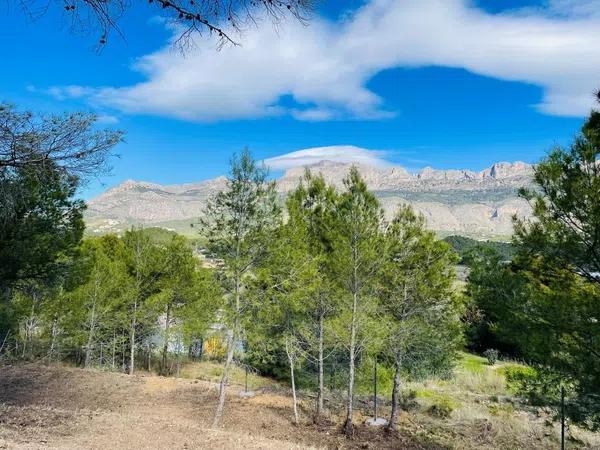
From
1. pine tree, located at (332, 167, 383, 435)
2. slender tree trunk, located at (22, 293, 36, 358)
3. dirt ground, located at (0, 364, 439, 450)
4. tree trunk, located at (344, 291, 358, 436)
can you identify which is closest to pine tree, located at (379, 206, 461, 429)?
pine tree, located at (332, 167, 383, 435)

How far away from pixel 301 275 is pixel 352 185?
11.7 ft

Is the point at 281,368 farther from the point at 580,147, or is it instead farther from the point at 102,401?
the point at 580,147

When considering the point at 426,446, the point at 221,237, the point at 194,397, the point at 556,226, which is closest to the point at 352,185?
the point at 221,237

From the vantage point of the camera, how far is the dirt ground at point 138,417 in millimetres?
9195

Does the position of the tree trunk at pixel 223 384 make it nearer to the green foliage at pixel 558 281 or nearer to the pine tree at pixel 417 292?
the pine tree at pixel 417 292

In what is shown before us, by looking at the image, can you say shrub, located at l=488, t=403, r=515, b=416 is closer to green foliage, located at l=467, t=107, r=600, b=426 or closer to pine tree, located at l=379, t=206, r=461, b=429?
→ pine tree, located at l=379, t=206, r=461, b=429

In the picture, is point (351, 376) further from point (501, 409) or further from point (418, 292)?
point (501, 409)

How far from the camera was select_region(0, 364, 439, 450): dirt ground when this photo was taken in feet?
30.2

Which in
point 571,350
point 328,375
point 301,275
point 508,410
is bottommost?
point 508,410

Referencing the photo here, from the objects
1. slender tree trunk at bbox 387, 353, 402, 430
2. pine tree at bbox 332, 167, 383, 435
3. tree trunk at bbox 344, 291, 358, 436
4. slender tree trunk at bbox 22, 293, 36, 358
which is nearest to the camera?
tree trunk at bbox 344, 291, 358, 436

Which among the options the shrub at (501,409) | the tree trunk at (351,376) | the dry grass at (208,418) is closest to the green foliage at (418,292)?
the tree trunk at (351,376)

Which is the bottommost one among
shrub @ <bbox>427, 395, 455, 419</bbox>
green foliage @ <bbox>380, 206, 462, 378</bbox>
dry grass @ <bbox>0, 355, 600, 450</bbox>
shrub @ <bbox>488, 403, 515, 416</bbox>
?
shrub @ <bbox>488, 403, 515, 416</bbox>

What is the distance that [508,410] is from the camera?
798 inches

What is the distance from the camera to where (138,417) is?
12734mm
